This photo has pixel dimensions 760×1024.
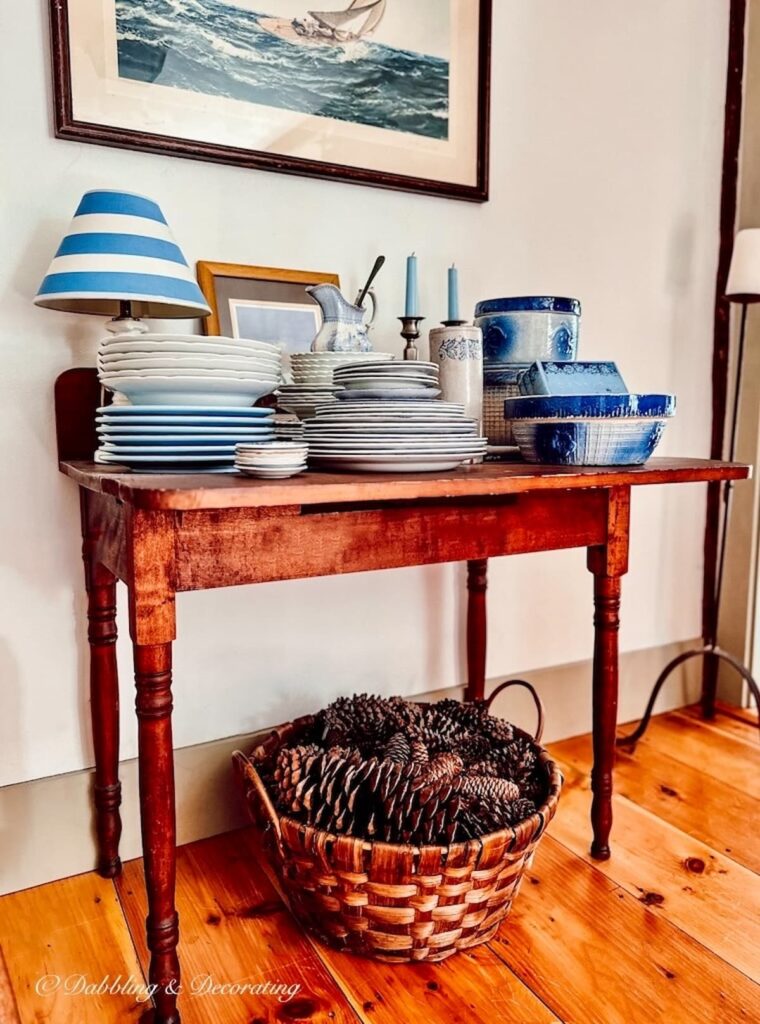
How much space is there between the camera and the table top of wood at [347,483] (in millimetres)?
843

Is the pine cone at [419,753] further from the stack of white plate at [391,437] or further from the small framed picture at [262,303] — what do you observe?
the small framed picture at [262,303]

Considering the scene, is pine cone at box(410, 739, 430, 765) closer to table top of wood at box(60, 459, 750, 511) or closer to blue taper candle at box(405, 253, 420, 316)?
table top of wood at box(60, 459, 750, 511)

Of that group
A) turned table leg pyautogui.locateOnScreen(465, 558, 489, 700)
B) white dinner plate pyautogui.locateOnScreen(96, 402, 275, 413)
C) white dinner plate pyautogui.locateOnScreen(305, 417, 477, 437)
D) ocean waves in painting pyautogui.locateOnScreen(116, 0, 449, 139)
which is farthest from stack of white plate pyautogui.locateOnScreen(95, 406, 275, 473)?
turned table leg pyautogui.locateOnScreen(465, 558, 489, 700)

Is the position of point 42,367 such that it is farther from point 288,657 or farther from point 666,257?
point 666,257

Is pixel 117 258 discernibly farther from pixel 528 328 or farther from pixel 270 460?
pixel 528 328

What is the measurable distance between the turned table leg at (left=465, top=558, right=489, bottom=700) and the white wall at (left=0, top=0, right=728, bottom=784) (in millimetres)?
55

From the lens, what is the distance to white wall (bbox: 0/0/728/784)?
4.35 feet

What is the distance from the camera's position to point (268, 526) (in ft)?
3.26

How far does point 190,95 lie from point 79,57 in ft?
0.63

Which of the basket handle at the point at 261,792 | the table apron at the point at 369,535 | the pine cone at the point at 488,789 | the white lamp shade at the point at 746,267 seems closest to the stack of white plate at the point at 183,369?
the table apron at the point at 369,535

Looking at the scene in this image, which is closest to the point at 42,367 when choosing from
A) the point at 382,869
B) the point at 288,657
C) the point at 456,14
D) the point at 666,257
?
the point at 288,657

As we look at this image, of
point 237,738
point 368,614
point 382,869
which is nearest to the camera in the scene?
point 382,869

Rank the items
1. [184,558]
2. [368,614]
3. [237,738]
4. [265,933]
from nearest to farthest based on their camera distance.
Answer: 1. [184,558]
2. [265,933]
3. [237,738]
4. [368,614]

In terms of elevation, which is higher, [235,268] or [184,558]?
[235,268]
